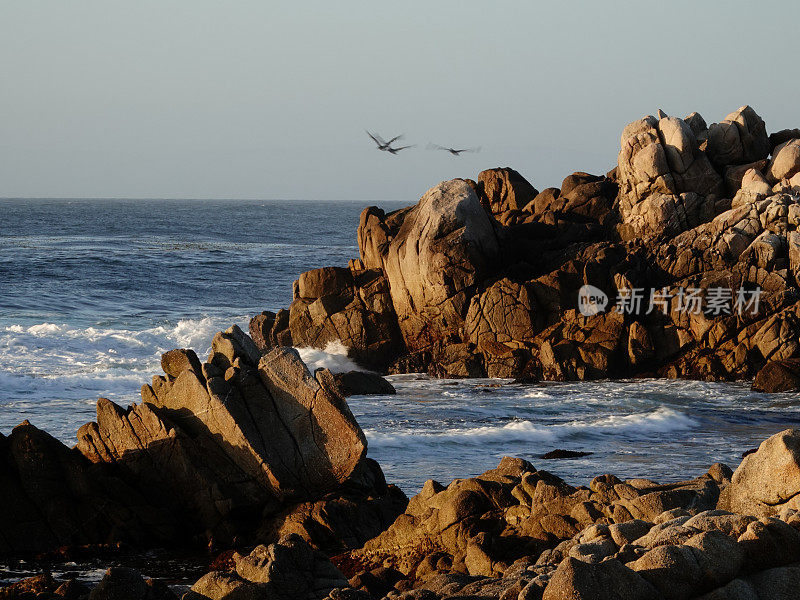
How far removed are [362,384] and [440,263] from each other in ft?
21.0

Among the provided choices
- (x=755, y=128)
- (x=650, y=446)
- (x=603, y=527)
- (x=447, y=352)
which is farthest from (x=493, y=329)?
(x=603, y=527)

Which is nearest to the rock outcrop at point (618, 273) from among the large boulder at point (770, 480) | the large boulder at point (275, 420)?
the large boulder at point (275, 420)

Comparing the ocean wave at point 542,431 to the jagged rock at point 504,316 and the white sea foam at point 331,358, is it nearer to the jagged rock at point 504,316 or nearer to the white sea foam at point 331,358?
the jagged rock at point 504,316

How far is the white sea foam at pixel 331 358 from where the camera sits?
34469mm

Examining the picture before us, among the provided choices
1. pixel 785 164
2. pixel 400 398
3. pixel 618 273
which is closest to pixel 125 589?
pixel 400 398

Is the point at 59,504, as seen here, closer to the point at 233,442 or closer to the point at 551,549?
the point at 233,442

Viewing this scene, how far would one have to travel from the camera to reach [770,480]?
10.6 m

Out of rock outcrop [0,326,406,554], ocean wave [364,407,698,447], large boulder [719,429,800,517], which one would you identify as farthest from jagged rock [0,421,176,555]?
A: large boulder [719,429,800,517]

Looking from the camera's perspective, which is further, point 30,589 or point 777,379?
point 777,379

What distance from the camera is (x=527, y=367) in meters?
32.3

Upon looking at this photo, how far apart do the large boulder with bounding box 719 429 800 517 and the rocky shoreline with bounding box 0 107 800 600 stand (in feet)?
0.08

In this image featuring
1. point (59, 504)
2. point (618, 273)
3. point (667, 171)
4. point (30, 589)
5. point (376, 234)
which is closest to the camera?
point (30, 589)

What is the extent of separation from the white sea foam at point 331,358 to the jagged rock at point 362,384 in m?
3.83

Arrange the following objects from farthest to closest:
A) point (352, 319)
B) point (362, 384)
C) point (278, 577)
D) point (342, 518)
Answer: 1. point (352, 319)
2. point (362, 384)
3. point (342, 518)
4. point (278, 577)
